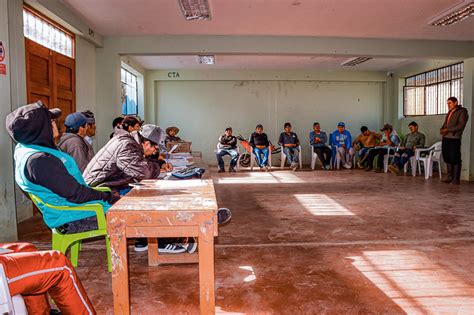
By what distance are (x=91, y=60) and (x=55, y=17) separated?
1.71 meters

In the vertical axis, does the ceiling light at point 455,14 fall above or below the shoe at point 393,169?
above

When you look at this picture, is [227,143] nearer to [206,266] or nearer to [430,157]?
[430,157]

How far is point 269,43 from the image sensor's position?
773 centimetres

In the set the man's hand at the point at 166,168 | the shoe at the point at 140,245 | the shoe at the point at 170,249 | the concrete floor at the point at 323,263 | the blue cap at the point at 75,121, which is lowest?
the concrete floor at the point at 323,263

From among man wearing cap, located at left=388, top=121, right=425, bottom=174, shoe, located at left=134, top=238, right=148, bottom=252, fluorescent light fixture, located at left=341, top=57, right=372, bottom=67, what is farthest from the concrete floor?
fluorescent light fixture, located at left=341, top=57, right=372, bottom=67

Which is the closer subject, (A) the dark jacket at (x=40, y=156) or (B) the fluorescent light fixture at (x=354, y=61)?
(A) the dark jacket at (x=40, y=156)

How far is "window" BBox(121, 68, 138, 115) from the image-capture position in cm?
995

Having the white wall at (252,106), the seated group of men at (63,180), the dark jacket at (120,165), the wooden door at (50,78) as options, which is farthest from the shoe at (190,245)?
the white wall at (252,106)

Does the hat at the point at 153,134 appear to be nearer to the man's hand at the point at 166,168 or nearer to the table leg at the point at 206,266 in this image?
the man's hand at the point at 166,168

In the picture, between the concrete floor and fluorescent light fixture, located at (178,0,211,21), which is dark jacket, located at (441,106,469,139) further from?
fluorescent light fixture, located at (178,0,211,21)

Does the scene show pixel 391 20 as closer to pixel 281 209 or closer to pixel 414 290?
pixel 281 209

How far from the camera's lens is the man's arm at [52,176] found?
2.40 m

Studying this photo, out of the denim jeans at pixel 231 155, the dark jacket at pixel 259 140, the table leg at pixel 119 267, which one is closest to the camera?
the table leg at pixel 119 267

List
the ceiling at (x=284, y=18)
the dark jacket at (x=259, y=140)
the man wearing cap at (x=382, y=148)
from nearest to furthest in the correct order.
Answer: the ceiling at (x=284, y=18) < the man wearing cap at (x=382, y=148) < the dark jacket at (x=259, y=140)
